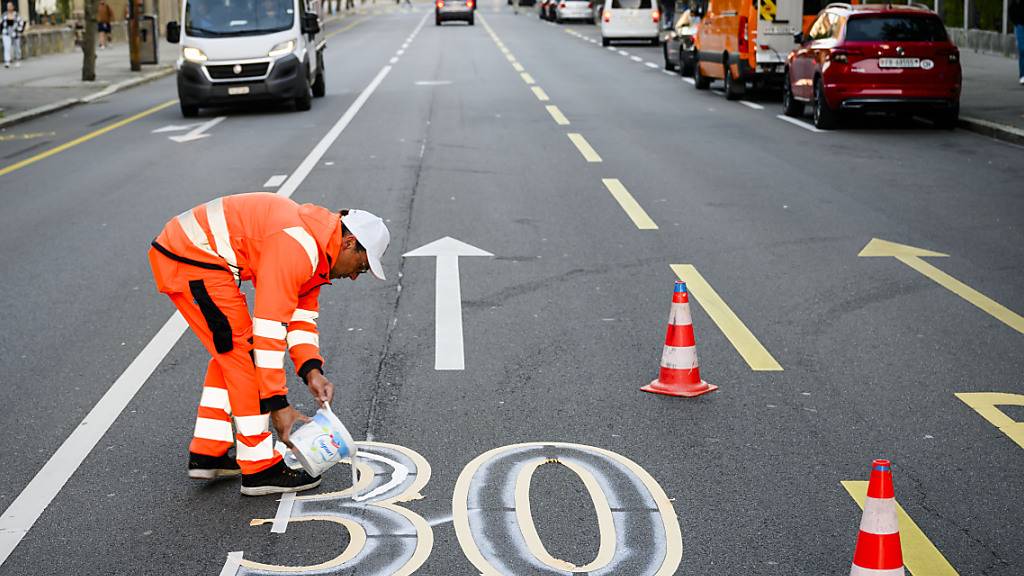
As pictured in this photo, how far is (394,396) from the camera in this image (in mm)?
7000

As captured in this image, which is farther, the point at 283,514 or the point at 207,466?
the point at 207,466

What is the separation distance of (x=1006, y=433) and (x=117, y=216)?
28.8 feet

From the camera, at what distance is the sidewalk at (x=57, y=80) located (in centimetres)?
2500

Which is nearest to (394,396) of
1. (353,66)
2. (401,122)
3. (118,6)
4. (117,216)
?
(117,216)

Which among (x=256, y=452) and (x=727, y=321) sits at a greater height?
(x=256, y=452)

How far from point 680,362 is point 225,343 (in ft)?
8.35

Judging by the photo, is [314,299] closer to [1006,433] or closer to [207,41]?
[1006,433]

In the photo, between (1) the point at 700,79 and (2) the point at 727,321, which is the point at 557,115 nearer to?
(1) the point at 700,79

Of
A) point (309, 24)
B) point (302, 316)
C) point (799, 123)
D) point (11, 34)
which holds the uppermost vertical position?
point (309, 24)

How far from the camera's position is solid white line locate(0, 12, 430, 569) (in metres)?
5.35

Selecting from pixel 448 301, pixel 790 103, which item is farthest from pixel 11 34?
pixel 448 301

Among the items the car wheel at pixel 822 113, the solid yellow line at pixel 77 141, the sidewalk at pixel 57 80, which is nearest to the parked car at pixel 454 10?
the sidewalk at pixel 57 80

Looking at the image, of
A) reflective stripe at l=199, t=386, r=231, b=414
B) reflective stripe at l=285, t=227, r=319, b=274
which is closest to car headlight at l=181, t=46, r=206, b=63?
reflective stripe at l=199, t=386, r=231, b=414

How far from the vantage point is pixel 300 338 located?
5.36m
